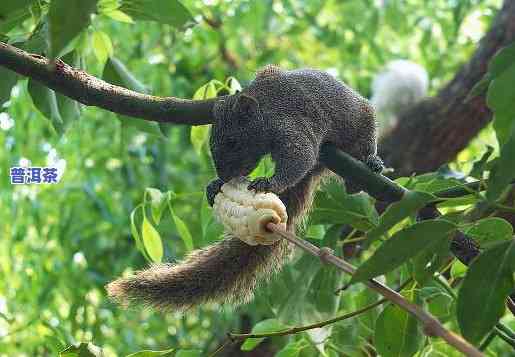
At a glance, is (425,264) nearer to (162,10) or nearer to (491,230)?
(491,230)

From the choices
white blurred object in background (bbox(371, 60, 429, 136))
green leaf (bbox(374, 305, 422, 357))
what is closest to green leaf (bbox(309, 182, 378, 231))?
green leaf (bbox(374, 305, 422, 357))

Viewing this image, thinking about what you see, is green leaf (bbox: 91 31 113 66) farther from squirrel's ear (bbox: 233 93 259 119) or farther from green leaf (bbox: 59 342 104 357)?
green leaf (bbox: 59 342 104 357)

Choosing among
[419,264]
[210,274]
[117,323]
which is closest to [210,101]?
[210,274]

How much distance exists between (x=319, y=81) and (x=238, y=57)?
2326mm

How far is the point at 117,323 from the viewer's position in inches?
100.0

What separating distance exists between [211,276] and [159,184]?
162cm

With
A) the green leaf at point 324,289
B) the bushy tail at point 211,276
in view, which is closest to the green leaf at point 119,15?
the bushy tail at point 211,276

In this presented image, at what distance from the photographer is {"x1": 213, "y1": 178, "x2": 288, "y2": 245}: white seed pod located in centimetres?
78

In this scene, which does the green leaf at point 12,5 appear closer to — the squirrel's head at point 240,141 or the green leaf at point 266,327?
the squirrel's head at point 240,141

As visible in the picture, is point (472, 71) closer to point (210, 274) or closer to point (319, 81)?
point (319, 81)

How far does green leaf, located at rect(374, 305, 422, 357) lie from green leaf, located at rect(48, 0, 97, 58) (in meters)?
0.56

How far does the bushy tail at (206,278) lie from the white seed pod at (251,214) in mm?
135

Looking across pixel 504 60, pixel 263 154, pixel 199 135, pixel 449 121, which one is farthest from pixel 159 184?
pixel 504 60

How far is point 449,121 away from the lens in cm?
273
